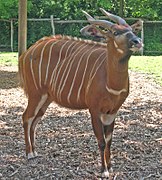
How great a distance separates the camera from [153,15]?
21000 mm

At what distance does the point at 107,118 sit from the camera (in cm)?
411

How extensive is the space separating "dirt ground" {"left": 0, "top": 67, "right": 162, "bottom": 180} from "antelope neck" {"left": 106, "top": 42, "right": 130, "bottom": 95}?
Answer: 0.79m

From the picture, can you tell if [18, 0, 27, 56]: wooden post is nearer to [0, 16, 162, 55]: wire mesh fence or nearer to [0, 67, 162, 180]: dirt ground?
[0, 67, 162, 180]: dirt ground

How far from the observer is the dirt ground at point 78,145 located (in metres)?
4.16

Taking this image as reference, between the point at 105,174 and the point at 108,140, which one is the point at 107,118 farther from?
the point at 105,174

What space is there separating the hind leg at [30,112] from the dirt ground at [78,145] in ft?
0.42

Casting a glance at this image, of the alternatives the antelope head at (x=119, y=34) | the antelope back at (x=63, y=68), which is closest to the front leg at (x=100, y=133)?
the antelope back at (x=63, y=68)

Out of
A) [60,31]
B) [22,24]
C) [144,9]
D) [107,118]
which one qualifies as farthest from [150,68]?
[144,9]

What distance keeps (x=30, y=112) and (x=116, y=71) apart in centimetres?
115

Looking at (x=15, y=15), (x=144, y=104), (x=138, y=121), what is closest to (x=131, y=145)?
(x=138, y=121)

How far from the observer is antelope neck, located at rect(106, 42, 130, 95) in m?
3.80

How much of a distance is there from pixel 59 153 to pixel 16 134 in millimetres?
924

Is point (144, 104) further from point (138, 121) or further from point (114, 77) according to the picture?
point (114, 77)

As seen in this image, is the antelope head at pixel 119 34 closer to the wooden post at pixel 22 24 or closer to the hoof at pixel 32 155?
the hoof at pixel 32 155
